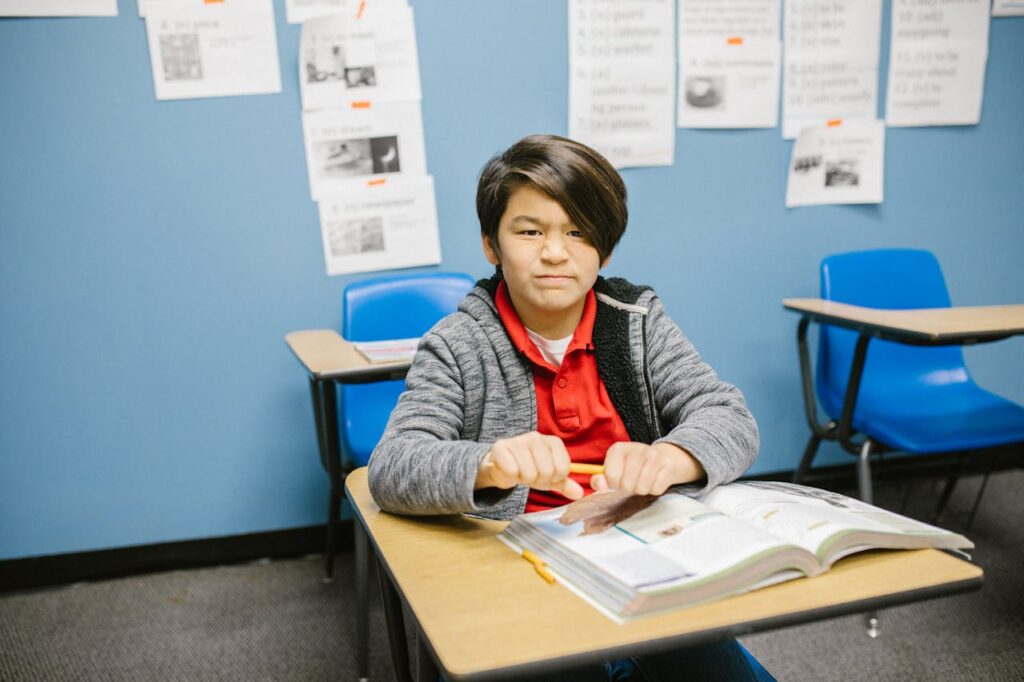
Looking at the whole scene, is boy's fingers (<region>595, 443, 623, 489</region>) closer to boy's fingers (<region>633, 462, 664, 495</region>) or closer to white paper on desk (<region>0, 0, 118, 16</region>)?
boy's fingers (<region>633, 462, 664, 495</region>)

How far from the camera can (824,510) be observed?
77 centimetres

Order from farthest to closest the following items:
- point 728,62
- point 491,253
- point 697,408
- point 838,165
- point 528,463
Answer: point 838,165, point 728,62, point 491,253, point 697,408, point 528,463

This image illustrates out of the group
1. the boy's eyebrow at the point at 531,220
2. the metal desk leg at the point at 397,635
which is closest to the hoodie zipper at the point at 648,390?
the boy's eyebrow at the point at 531,220

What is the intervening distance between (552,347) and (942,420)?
4.73 feet

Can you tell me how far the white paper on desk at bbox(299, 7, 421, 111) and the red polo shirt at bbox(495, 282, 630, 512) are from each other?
1373 millimetres

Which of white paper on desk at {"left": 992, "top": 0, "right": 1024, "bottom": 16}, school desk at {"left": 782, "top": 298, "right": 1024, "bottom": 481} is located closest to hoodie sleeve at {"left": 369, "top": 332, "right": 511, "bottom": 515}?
school desk at {"left": 782, "top": 298, "right": 1024, "bottom": 481}

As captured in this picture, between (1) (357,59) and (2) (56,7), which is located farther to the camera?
(1) (357,59)

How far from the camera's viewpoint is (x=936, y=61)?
102 inches

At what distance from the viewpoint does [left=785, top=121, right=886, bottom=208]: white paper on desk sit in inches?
101

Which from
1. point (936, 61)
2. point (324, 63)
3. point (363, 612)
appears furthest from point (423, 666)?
point (936, 61)

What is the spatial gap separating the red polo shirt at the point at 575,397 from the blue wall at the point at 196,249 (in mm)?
1359

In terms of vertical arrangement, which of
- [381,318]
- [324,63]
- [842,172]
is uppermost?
[324,63]

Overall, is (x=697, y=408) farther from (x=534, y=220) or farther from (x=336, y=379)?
(x=336, y=379)

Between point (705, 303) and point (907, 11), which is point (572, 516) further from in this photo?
point (907, 11)
